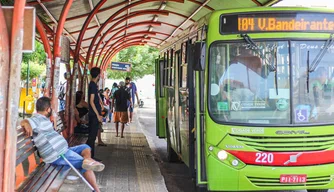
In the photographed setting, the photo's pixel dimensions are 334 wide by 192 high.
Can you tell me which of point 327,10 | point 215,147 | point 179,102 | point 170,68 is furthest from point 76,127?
point 327,10

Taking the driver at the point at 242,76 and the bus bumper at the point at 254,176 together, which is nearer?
the bus bumper at the point at 254,176

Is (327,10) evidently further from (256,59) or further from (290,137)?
(290,137)

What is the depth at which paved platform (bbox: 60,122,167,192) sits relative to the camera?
7746mm

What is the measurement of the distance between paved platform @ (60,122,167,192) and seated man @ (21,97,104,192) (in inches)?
37.5

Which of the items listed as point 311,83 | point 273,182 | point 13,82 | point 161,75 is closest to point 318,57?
point 311,83

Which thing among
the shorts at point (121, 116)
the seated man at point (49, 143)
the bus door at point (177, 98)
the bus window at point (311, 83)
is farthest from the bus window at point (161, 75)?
the bus window at point (311, 83)

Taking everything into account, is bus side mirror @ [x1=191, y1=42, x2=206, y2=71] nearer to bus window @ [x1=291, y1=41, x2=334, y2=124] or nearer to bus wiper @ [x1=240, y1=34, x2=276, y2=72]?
bus wiper @ [x1=240, y1=34, x2=276, y2=72]

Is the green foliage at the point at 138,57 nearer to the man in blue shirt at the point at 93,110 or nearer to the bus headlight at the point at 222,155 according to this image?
the man in blue shirt at the point at 93,110

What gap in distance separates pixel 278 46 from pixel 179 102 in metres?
2.74

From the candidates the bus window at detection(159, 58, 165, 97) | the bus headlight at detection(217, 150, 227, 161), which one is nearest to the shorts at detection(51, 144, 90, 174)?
the bus headlight at detection(217, 150, 227, 161)

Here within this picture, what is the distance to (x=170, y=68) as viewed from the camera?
1039 cm

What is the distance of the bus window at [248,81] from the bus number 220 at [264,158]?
0.51m

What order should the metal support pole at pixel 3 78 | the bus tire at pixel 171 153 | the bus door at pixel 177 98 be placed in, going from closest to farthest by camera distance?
the metal support pole at pixel 3 78, the bus door at pixel 177 98, the bus tire at pixel 171 153

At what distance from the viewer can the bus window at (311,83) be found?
6.47 m
